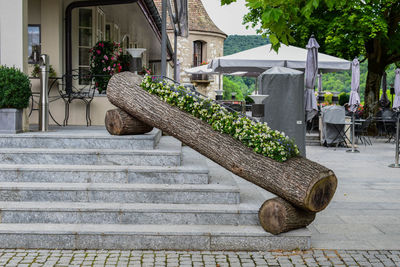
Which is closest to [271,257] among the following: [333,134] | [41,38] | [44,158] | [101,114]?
[44,158]

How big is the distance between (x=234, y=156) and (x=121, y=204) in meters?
1.35

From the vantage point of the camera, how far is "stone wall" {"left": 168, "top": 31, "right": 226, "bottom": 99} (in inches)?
1464

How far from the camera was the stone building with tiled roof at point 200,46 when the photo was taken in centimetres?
3716

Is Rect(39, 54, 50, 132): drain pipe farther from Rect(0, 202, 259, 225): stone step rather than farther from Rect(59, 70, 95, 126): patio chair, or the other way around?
Rect(0, 202, 259, 225): stone step

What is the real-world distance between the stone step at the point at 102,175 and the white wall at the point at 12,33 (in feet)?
7.47

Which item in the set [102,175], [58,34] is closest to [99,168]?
[102,175]

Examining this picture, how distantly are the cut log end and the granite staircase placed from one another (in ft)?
1.10

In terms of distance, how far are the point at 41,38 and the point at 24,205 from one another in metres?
5.28

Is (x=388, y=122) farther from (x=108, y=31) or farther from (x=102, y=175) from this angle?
(x=102, y=175)

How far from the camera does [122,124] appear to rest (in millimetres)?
6785

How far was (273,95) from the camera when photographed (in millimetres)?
9594

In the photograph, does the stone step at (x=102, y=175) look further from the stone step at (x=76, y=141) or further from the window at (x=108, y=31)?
the window at (x=108, y=31)

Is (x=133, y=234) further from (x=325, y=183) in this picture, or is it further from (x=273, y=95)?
(x=273, y=95)

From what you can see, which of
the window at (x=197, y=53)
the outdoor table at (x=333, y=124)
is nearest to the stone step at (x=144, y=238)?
the outdoor table at (x=333, y=124)
